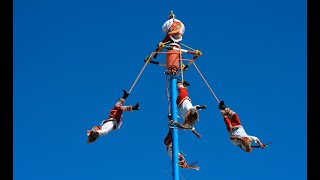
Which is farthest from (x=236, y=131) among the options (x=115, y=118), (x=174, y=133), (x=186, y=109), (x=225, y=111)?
(x=115, y=118)

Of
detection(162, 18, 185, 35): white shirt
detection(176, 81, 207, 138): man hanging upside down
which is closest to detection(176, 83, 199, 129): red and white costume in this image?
detection(176, 81, 207, 138): man hanging upside down

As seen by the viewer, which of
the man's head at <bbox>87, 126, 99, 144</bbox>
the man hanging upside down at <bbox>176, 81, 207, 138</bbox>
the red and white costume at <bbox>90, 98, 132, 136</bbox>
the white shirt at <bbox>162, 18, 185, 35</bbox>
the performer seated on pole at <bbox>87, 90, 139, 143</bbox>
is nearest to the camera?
the man hanging upside down at <bbox>176, 81, 207, 138</bbox>

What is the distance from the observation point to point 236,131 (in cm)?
1009

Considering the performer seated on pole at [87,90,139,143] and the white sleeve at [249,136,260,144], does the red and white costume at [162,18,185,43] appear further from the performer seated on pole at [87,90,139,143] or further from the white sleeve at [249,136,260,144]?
the white sleeve at [249,136,260,144]

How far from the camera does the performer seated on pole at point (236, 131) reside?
9.77m

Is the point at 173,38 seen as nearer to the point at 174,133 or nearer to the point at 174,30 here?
the point at 174,30

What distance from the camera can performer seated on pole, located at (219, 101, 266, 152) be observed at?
9773 millimetres

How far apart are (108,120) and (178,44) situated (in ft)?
8.59

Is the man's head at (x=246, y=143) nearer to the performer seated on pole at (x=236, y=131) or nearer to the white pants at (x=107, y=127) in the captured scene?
the performer seated on pole at (x=236, y=131)

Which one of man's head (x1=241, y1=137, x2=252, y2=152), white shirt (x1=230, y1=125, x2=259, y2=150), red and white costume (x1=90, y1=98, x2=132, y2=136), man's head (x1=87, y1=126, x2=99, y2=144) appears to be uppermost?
red and white costume (x1=90, y1=98, x2=132, y2=136)

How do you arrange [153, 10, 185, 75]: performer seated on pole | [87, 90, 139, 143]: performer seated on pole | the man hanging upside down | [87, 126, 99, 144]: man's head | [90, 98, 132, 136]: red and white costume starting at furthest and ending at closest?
[153, 10, 185, 75]: performer seated on pole → [90, 98, 132, 136]: red and white costume → [87, 90, 139, 143]: performer seated on pole → [87, 126, 99, 144]: man's head → the man hanging upside down

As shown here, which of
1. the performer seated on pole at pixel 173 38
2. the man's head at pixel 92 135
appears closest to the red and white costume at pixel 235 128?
the performer seated on pole at pixel 173 38

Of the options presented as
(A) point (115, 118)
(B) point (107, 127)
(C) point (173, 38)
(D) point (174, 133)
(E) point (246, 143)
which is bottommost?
(E) point (246, 143)

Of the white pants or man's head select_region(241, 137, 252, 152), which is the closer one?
man's head select_region(241, 137, 252, 152)
